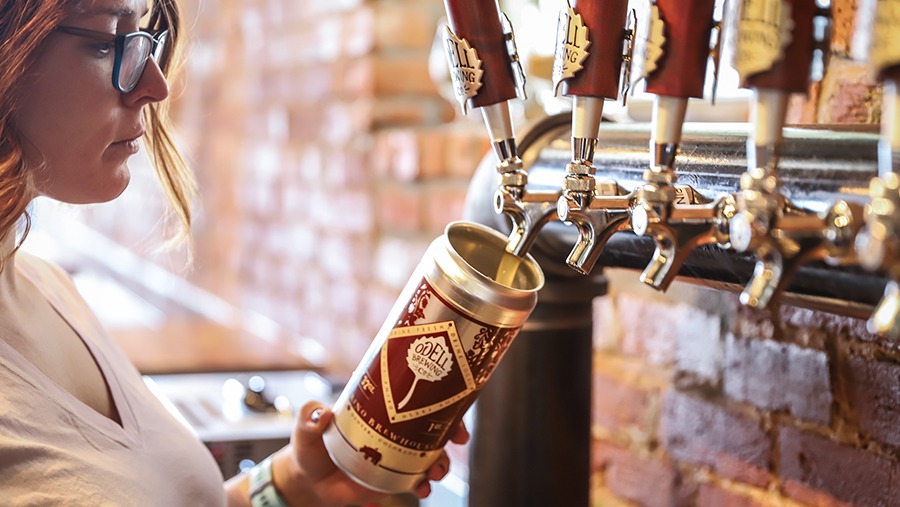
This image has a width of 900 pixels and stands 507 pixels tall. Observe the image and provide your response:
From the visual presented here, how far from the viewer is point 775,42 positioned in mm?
396

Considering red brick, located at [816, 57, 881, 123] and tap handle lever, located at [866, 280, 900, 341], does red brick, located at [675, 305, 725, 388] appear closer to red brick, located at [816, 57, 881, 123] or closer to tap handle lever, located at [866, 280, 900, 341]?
red brick, located at [816, 57, 881, 123]

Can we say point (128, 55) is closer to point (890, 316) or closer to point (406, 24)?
point (890, 316)

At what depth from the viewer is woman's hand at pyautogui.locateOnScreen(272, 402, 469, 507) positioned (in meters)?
0.87

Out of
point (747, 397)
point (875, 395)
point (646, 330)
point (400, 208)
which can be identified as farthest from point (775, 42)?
point (400, 208)

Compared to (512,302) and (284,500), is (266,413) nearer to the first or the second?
(284,500)

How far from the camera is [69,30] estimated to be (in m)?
0.72

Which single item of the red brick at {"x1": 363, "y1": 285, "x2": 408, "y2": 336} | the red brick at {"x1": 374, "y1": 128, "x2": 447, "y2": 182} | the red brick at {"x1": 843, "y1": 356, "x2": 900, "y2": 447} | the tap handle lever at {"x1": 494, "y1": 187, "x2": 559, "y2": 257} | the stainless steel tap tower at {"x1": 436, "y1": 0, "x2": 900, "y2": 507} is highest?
the stainless steel tap tower at {"x1": 436, "y1": 0, "x2": 900, "y2": 507}

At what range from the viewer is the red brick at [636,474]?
1.01 metres

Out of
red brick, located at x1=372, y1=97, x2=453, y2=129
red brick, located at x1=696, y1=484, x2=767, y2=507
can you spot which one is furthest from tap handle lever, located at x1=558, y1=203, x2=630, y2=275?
red brick, located at x1=372, y1=97, x2=453, y2=129

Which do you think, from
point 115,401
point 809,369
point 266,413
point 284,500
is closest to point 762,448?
point 809,369

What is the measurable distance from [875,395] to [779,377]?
0.34 feet

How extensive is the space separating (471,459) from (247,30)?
1798 mm

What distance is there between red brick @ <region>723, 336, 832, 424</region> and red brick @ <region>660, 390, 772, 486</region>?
1.1 inches

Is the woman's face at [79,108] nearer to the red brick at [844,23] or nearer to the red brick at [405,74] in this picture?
the red brick at [844,23]
